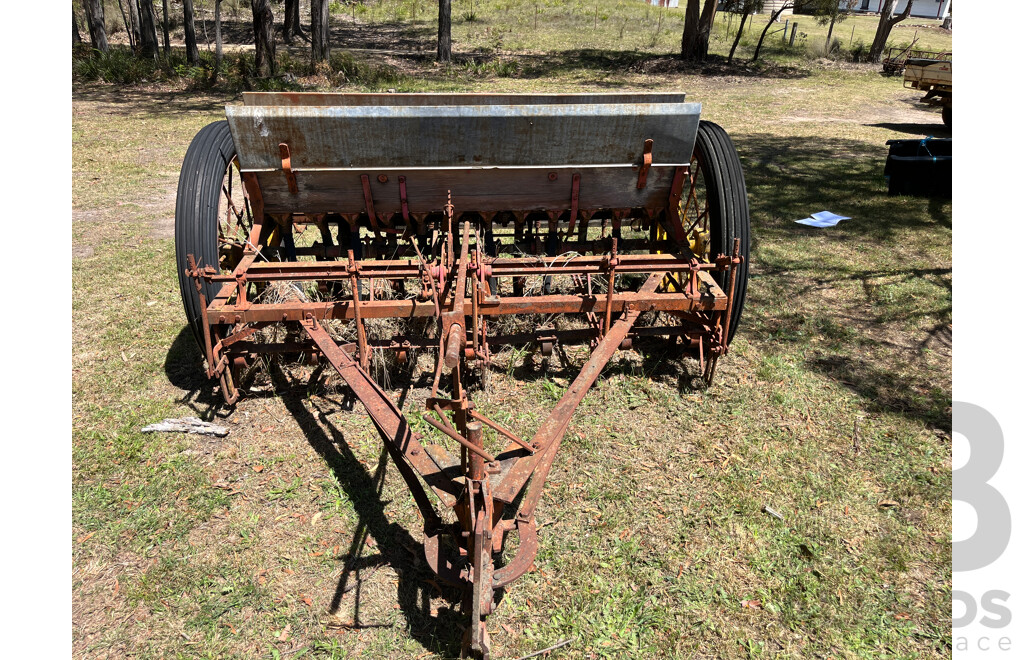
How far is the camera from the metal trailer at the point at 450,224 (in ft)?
12.6

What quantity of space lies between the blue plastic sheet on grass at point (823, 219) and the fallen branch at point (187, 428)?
721cm

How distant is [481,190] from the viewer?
476cm

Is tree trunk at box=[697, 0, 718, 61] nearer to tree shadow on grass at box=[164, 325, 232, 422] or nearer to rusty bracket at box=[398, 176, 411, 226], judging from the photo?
rusty bracket at box=[398, 176, 411, 226]

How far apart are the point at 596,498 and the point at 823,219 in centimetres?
623

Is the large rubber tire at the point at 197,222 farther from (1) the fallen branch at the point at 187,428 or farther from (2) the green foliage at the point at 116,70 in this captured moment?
(2) the green foliage at the point at 116,70

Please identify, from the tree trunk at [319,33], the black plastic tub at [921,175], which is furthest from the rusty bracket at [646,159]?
the tree trunk at [319,33]

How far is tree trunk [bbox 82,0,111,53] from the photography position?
19719 mm

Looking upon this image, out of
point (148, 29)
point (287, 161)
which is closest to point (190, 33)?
point (148, 29)

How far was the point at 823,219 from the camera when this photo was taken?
26.2 ft

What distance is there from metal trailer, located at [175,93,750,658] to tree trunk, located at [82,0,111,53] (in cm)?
2014

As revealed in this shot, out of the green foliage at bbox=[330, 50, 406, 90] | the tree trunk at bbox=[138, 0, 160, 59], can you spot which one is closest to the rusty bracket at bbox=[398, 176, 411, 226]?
the green foliage at bbox=[330, 50, 406, 90]

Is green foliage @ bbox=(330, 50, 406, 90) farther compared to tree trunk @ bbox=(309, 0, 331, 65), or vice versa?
tree trunk @ bbox=(309, 0, 331, 65)

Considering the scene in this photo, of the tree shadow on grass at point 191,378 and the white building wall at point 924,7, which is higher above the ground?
the white building wall at point 924,7
